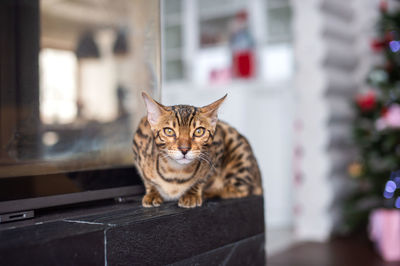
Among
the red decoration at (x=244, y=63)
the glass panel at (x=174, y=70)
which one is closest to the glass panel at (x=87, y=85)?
the red decoration at (x=244, y=63)

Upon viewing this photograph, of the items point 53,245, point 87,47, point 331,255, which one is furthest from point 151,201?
point 331,255

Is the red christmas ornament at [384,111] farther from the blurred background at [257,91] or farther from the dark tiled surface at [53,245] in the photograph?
the dark tiled surface at [53,245]

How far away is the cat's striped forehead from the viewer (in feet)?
2.96

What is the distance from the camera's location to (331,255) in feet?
7.45

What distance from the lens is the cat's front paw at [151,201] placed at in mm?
993

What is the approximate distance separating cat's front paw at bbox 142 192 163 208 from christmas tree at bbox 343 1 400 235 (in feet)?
5.91

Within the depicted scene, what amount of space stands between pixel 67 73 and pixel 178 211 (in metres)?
0.48

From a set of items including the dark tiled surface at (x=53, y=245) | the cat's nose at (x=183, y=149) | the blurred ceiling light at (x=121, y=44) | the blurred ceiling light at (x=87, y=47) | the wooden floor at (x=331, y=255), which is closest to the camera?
the dark tiled surface at (x=53, y=245)

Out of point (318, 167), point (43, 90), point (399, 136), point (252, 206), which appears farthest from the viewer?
point (318, 167)

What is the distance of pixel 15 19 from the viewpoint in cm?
93

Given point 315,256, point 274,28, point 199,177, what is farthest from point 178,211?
point 274,28

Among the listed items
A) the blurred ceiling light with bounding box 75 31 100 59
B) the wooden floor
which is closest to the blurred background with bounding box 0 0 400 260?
the blurred ceiling light with bounding box 75 31 100 59

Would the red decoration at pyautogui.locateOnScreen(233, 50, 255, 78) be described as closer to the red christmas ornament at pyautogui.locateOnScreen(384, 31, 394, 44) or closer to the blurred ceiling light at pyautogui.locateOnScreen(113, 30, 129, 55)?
the red christmas ornament at pyautogui.locateOnScreen(384, 31, 394, 44)

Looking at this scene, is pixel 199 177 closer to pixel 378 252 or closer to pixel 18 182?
pixel 18 182
